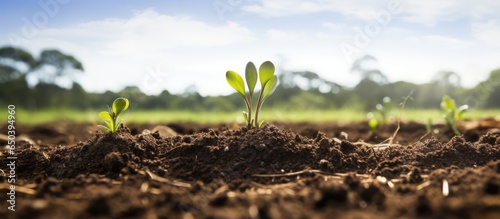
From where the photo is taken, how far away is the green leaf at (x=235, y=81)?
3045 millimetres

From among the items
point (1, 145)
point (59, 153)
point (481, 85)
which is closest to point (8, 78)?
point (1, 145)

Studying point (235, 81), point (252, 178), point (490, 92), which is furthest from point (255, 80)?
point (490, 92)

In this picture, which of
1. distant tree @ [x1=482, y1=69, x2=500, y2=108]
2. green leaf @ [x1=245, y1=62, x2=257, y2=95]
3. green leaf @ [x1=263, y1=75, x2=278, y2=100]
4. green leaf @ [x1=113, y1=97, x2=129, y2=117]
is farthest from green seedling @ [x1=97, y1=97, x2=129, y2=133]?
distant tree @ [x1=482, y1=69, x2=500, y2=108]

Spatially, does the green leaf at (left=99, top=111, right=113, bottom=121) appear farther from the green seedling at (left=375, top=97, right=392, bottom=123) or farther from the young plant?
the green seedling at (left=375, top=97, right=392, bottom=123)

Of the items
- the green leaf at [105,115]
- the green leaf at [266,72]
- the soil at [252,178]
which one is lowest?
the soil at [252,178]

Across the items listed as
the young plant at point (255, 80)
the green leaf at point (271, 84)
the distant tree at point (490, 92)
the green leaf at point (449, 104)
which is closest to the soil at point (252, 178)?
the young plant at point (255, 80)

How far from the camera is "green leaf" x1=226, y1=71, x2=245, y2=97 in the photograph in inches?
120

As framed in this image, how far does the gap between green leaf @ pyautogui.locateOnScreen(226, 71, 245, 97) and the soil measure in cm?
30

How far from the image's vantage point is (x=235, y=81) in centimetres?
307

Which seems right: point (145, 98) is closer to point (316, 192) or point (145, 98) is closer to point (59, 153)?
point (59, 153)

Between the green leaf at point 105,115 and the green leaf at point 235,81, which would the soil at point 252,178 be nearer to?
the green leaf at point 105,115

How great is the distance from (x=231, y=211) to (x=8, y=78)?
11087 millimetres

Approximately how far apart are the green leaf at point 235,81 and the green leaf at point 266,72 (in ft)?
0.49

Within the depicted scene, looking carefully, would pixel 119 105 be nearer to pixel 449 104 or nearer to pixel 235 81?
pixel 235 81
